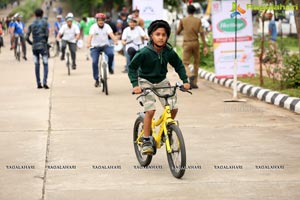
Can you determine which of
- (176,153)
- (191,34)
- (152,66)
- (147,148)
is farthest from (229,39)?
(176,153)

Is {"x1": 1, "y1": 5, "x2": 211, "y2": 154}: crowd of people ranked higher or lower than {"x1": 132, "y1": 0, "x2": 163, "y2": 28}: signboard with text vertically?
lower

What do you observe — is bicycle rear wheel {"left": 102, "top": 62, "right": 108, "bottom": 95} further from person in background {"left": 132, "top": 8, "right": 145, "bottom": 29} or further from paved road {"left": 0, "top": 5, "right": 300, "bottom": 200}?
person in background {"left": 132, "top": 8, "right": 145, "bottom": 29}

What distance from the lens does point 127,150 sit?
924 centimetres

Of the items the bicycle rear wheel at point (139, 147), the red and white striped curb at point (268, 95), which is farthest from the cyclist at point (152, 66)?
the red and white striped curb at point (268, 95)

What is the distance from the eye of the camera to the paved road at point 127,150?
7.13 meters

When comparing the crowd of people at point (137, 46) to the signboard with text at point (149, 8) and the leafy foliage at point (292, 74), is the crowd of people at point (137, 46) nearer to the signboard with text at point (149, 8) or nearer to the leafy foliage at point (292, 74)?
the leafy foliage at point (292, 74)

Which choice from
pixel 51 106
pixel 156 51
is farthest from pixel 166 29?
pixel 51 106

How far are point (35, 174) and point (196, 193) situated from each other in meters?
1.87

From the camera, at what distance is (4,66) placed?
81.9ft

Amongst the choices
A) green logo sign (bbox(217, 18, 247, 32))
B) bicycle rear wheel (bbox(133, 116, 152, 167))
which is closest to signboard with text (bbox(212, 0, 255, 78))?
green logo sign (bbox(217, 18, 247, 32))

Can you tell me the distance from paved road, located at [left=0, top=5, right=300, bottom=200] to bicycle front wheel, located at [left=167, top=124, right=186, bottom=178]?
0.39ft

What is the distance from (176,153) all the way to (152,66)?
40.8 inches

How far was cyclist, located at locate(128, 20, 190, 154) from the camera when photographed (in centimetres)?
787

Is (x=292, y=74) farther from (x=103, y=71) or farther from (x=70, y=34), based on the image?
(x=70, y=34)
